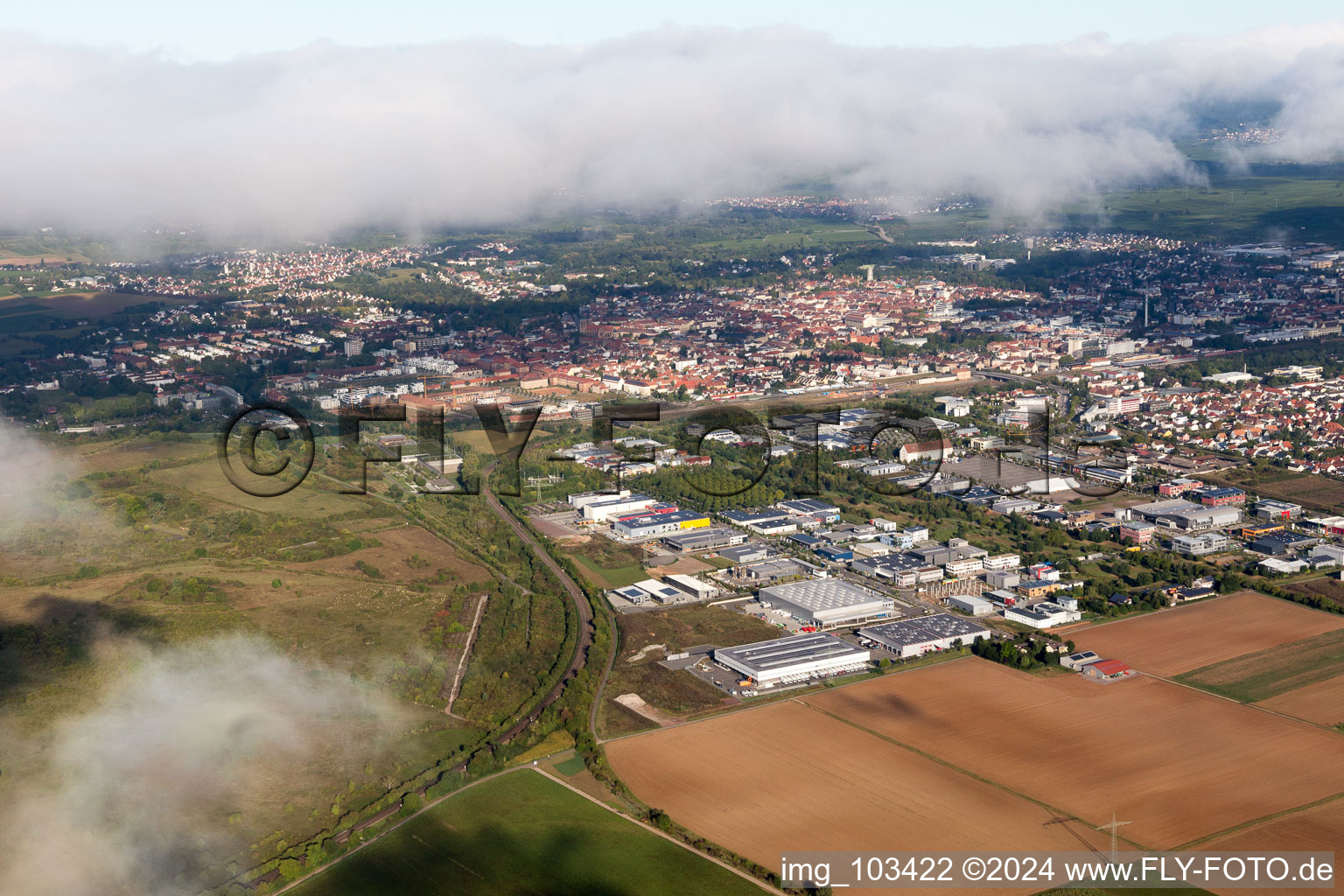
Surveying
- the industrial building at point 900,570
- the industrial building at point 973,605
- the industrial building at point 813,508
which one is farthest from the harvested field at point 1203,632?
the industrial building at point 813,508

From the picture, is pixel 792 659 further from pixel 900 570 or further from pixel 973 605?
pixel 900 570

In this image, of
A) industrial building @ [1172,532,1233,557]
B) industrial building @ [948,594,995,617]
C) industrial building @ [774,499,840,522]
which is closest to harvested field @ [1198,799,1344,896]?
industrial building @ [948,594,995,617]

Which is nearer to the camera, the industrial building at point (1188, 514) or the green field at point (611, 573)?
the green field at point (611, 573)

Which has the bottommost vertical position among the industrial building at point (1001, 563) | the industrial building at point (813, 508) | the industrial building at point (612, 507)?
the industrial building at point (1001, 563)

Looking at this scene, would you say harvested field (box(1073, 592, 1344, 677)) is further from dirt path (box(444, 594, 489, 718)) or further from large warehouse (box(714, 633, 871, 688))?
dirt path (box(444, 594, 489, 718))

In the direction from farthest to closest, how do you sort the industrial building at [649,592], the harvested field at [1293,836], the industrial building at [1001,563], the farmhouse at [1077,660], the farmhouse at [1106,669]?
the industrial building at [1001,563] → the industrial building at [649,592] → the farmhouse at [1077,660] → the farmhouse at [1106,669] → the harvested field at [1293,836]

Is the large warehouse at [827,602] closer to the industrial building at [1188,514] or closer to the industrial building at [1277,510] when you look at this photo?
the industrial building at [1188,514]

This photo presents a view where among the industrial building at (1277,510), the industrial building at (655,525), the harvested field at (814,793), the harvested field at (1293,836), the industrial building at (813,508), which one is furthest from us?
the industrial building at (813,508)
